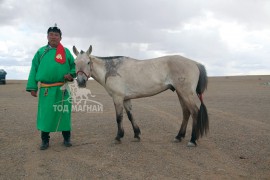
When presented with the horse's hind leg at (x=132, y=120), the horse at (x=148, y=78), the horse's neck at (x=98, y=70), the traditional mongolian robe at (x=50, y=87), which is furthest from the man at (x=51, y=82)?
the horse's hind leg at (x=132, y=120)

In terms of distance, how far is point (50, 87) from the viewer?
21.7ft

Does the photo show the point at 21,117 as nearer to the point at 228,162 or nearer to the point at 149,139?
the point at 149,139

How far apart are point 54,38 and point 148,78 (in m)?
2.21

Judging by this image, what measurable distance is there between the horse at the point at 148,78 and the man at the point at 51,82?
1.12 feet

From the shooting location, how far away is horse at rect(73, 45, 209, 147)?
22.2ft

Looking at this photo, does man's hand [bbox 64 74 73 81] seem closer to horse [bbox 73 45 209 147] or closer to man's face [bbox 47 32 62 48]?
horse [bbox 73 45 209 147]

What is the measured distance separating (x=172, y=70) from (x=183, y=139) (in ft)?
5.63

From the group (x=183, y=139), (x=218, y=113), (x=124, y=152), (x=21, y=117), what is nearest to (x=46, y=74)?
(x=124, y=152)

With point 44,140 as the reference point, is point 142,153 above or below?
below

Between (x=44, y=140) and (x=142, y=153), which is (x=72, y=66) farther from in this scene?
(x=142, y=153)

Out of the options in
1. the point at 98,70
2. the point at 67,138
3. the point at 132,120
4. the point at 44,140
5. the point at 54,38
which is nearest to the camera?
the point at 54,38

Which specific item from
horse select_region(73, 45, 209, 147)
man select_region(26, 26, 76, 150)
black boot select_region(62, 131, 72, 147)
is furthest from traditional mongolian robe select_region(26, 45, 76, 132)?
horse select_region(73, 45, 209, 147)

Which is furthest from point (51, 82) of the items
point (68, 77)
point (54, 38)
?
point (54, 38)

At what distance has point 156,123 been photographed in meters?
9.53
